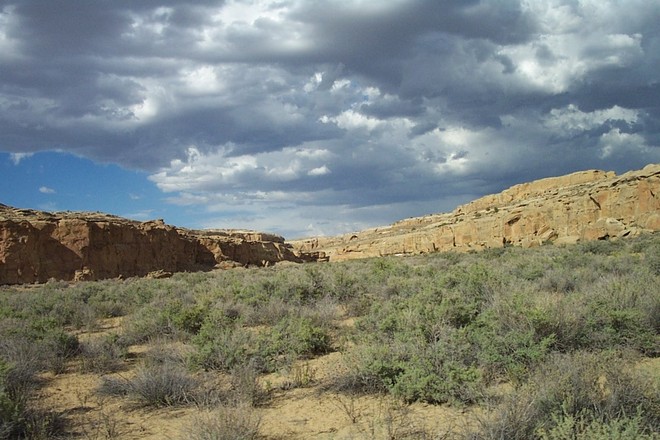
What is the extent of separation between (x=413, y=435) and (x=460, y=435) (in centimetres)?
45

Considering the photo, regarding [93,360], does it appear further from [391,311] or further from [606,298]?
[606,298]

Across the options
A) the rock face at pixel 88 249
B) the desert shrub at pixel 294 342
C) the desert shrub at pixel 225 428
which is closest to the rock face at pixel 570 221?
the rock face at pixel 88 249

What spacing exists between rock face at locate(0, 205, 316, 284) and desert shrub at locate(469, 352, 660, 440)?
3930cm

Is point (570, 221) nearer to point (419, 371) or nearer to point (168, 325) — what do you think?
point (168, 325)

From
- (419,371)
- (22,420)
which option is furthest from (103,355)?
(419,371)

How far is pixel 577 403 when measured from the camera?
12.8ft

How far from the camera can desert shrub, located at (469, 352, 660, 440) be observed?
3.60m

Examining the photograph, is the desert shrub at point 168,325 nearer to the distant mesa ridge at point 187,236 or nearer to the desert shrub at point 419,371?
the desert shrub at point 419,371

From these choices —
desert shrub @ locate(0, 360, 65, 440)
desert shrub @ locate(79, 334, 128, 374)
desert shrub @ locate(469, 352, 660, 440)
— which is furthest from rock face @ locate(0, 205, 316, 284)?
desert shrub @ locate(469, 352, 660, 440)

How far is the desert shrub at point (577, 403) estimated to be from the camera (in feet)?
11.8

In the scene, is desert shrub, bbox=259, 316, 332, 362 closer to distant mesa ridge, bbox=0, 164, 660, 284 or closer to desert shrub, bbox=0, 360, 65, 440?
desert shrub, bbox=0, 360, 65, 440

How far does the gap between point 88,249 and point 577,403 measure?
40.9 metres

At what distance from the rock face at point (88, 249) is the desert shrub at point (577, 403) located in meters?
39.3

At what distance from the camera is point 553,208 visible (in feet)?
128
